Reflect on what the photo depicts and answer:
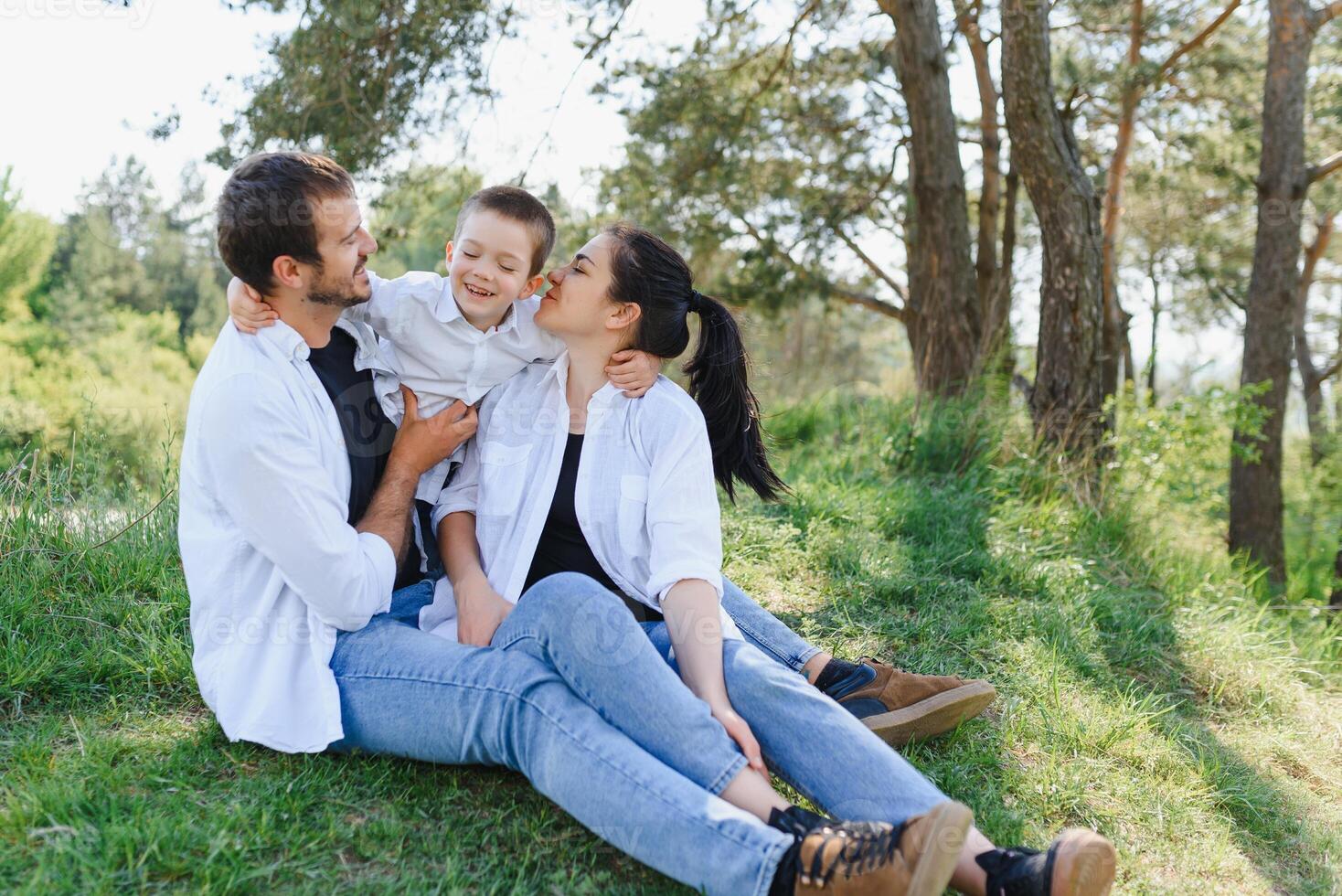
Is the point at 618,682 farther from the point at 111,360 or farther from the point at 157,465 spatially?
the point at 111,360

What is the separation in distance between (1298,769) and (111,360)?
89.8ft

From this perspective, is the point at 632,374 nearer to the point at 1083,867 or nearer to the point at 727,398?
the point at 727,398

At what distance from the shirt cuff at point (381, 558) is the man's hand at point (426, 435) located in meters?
0.26

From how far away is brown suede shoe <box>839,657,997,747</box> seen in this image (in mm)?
2646

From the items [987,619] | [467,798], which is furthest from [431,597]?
[987,619]

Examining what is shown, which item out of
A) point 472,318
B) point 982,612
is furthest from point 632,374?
point 982,612

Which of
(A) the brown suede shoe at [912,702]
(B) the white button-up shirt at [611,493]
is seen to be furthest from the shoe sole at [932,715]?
(B) the white button-up shirt at [611,493]

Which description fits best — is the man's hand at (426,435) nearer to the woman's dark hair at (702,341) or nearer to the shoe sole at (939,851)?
the woman's dark hair at (702,341)

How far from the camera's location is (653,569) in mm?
2361

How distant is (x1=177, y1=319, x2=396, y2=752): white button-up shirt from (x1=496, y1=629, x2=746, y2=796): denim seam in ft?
1.22

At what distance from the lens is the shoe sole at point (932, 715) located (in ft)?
8.61

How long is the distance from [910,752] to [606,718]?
1101 mm

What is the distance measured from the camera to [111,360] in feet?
81.8

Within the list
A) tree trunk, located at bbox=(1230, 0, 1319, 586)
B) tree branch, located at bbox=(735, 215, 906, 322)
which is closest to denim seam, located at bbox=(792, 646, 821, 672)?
tree trunk, located at bbox=(1230, 0, 1319, 586)
